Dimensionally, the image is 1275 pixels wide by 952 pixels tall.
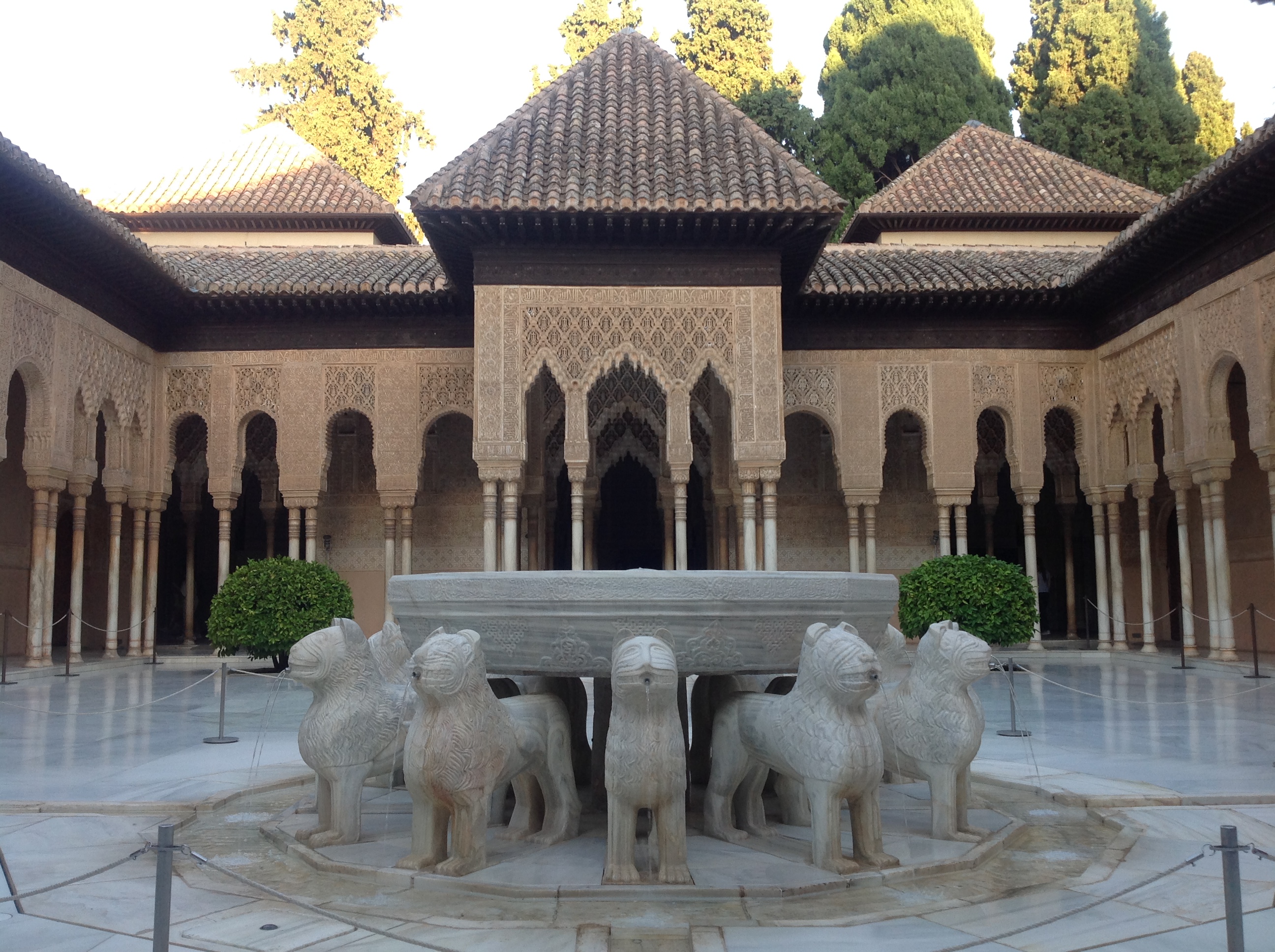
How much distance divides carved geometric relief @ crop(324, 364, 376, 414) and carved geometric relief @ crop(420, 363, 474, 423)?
0.77 metres

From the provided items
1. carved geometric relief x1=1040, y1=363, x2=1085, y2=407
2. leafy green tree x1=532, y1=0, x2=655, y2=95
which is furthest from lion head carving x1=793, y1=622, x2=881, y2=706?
leafy green tree x1=532, y1=0, x2=655, y2=95

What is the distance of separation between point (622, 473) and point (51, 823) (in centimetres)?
1551

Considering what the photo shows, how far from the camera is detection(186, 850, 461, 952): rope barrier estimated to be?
123 inches

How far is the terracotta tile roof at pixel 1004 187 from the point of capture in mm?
20328

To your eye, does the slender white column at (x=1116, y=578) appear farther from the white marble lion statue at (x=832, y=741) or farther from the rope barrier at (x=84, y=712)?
the white marble lion statue at (x=832, y=741)

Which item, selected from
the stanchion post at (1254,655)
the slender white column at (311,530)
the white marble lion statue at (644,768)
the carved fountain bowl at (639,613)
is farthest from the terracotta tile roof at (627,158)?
the white marble lion statue at (644,768)

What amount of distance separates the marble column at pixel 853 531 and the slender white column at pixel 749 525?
8.66 feet

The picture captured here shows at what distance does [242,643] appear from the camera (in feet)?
43.3

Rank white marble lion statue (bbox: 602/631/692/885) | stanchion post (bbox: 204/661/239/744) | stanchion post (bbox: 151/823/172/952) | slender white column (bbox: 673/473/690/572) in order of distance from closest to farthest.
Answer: stanchion post (bbox: 151/823/172/952) < white marble lion statue (bbox: 602/631/692/885) < stanchion post (bbox: 204/661/239/744) < slender white column (bbox: 673/473/690/572)

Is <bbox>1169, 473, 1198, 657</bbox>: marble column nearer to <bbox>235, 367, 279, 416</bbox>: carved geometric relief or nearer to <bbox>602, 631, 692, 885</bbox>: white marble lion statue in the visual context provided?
<bbox>602, 631, 692, 885</bbox>: white marble lion statue

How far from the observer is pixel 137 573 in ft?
54.9

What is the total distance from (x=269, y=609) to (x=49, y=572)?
330 cm

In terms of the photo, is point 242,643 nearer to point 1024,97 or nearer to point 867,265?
point 867,265

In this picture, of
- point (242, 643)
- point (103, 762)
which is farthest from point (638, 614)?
point (242, 643)
